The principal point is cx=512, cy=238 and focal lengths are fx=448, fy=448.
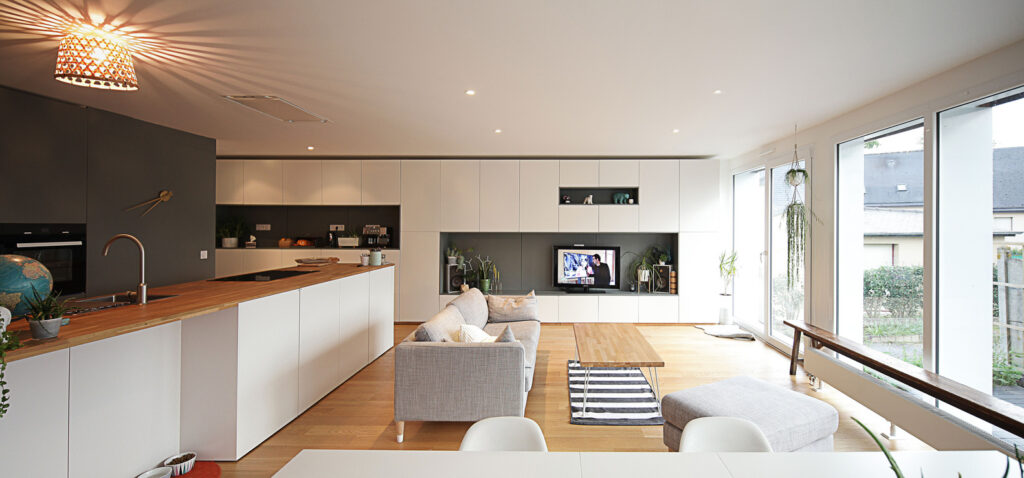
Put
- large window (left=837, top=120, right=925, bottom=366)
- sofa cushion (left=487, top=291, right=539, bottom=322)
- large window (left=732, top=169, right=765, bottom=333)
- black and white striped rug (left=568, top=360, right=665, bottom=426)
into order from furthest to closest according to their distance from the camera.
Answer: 1. large window (left=732, top=169, right=765, bottom=333)
2. sofa cushion (left=487, top=291, right=539, bottom=322)
3. large window (left=837, top=120, right=925, bottom=366)
4. black and white striped rug (left=568, top=360, right=665, bottom=426)

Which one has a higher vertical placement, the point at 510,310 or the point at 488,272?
the point at 488,272

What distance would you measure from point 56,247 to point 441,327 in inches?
130

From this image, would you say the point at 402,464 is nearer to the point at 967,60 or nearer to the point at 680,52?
the point at 680,52

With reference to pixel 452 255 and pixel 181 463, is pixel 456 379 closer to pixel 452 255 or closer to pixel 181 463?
pixel 181 463

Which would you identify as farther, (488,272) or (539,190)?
(488,272)

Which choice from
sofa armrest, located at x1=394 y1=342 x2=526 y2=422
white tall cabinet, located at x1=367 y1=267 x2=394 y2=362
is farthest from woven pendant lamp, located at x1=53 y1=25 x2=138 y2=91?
white tall cabinet, located at x1=367 y1=267 x2=394 y2=362

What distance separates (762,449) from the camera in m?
1.66

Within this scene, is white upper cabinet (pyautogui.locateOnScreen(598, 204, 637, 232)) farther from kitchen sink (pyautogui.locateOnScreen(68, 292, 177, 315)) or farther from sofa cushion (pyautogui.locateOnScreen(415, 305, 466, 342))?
kitchen sink (pyautogui.locateOnScreen(68, 292, 177, 315))

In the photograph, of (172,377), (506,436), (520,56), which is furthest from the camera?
(520,56)

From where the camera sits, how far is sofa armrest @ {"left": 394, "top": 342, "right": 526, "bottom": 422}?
295 centimetres

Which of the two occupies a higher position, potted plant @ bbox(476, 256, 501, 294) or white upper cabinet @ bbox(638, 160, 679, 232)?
white upper cabinet @ bbox(638, 160, 679, 232)

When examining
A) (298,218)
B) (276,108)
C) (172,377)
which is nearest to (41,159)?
(276,108)

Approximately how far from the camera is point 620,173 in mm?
6355

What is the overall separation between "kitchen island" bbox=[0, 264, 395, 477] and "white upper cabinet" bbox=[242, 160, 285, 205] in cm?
331
